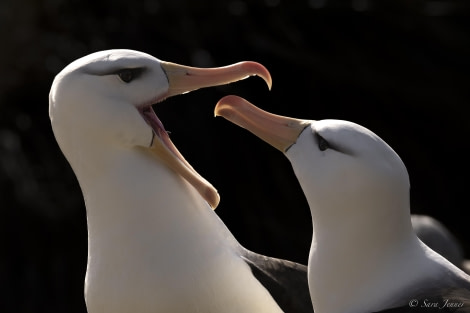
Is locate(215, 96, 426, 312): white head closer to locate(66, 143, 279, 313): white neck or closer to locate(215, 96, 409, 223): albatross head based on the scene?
locate(215, 96, 409, 223): albatross head

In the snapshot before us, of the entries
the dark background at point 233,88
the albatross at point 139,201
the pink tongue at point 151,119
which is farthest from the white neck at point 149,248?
the dark background at point 233,88

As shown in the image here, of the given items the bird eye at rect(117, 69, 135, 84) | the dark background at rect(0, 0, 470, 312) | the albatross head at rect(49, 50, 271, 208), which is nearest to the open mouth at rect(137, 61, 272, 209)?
the albatross head at rect(49, 50, 271, 208)

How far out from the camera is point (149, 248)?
16.2ft

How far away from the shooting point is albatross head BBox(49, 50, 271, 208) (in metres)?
4.95

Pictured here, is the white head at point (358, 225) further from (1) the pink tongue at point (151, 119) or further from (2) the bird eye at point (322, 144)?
(1) the pink tongue at point (151, 119)

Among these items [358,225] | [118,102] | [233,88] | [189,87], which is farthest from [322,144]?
[233,88]

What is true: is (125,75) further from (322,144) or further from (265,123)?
(322,144)

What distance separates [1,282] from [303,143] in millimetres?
6259

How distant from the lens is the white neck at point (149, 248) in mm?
4891

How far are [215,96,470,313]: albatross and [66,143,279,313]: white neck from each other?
2.05 ft

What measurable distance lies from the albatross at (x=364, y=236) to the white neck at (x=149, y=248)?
A: 0.62 metres

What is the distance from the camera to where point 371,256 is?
173 inches

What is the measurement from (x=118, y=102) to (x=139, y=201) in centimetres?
42

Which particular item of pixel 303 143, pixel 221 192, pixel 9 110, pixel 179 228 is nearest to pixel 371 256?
pixel 303 143
